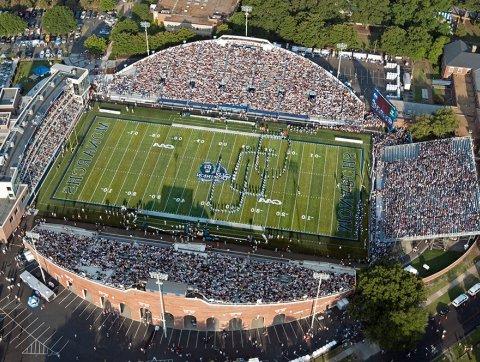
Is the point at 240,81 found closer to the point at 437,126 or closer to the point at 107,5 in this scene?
the point at 437,126

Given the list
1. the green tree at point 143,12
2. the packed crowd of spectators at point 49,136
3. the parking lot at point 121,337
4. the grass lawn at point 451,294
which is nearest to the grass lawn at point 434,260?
the grass lawn at point 451,294

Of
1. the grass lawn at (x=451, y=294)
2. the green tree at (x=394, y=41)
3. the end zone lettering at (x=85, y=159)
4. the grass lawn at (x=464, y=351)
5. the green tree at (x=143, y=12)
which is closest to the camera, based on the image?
the grass lawn at (x=464, y=351)

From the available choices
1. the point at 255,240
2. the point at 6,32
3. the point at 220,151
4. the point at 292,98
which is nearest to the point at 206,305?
the point at 255,240

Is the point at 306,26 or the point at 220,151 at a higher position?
the point at 306,26

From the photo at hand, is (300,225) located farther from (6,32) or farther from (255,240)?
(6,32)

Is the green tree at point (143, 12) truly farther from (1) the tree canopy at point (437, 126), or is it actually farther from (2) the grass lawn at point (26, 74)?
(1) the tree canopy at point (437, 126)

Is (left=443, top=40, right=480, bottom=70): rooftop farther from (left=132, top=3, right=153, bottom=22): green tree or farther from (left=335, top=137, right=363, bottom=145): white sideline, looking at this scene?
(left=132, top=3, right=153, bottom=22): green tree

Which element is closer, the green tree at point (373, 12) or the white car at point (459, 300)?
the white car at point (459, 300)
